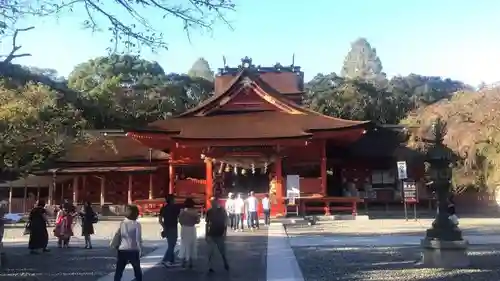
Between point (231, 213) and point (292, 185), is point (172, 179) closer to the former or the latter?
point (292, 185)

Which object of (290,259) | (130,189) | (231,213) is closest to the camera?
(290,259)

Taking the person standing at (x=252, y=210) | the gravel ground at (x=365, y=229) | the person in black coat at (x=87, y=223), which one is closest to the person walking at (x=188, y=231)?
the person in black coat at (x=87, y=223)

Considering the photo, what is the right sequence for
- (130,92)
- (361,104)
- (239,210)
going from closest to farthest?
(239,210), (361,104), (130,92)

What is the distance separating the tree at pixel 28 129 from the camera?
18.2 metres

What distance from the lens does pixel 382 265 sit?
10.9 m

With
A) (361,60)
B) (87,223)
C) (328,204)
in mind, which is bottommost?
(87,223)

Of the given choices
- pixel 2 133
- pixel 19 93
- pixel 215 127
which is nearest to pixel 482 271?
pixel 2 133

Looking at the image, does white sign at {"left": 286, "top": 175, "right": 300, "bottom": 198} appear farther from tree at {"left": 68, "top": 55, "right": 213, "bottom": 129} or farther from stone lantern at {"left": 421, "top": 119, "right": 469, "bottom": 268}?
tree at {"left": 68, "top": 55, "right": 213, "bottom": 129}

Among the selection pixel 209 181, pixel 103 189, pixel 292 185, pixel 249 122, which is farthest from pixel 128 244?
pixel 103 189

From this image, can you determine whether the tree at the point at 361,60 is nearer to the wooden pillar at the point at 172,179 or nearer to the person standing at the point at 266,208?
the wooden pillar at the point at 172,179

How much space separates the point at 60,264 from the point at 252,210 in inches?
372

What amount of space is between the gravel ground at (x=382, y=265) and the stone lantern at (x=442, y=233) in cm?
34

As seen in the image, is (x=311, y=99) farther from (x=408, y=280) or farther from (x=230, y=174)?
(x=408, y=280)

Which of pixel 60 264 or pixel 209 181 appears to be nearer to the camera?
pixel 60 264
